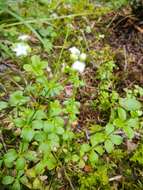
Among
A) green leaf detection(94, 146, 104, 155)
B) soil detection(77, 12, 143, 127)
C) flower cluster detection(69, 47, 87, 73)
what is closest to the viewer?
flower cluster detection(69, 47, 87, 73)

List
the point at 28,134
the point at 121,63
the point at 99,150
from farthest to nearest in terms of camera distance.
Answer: the point at 121,63
the point at 99,150
the point at 28,134

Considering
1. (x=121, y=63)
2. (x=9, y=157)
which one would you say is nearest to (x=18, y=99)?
(x=9, y=157)

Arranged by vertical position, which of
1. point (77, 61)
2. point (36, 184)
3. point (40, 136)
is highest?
point (77, 61)

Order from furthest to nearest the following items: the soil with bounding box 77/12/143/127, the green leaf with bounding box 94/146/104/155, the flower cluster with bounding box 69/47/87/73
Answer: the soil with bounding box 77/12/143/127, the green leaf with bounding box 94/146/104/155, the flower cluster with bounding box 69/47/87/73

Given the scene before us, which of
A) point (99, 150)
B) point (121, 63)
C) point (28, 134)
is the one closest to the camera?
point (28, 134)

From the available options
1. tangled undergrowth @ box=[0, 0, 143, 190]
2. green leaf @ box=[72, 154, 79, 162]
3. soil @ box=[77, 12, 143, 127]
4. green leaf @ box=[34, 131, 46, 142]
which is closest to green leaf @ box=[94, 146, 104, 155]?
tangled undergrowth @ box=[0, 0, 143, 190]

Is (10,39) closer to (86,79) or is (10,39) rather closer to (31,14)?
(31,14)

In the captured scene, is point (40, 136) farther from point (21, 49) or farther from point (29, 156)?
point (21, 49)

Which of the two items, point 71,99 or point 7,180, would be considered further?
point 71,99

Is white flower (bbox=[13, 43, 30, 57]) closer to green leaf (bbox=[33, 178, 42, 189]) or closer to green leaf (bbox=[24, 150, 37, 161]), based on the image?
green leaf (bbox=[24, 150, 37, 161])
